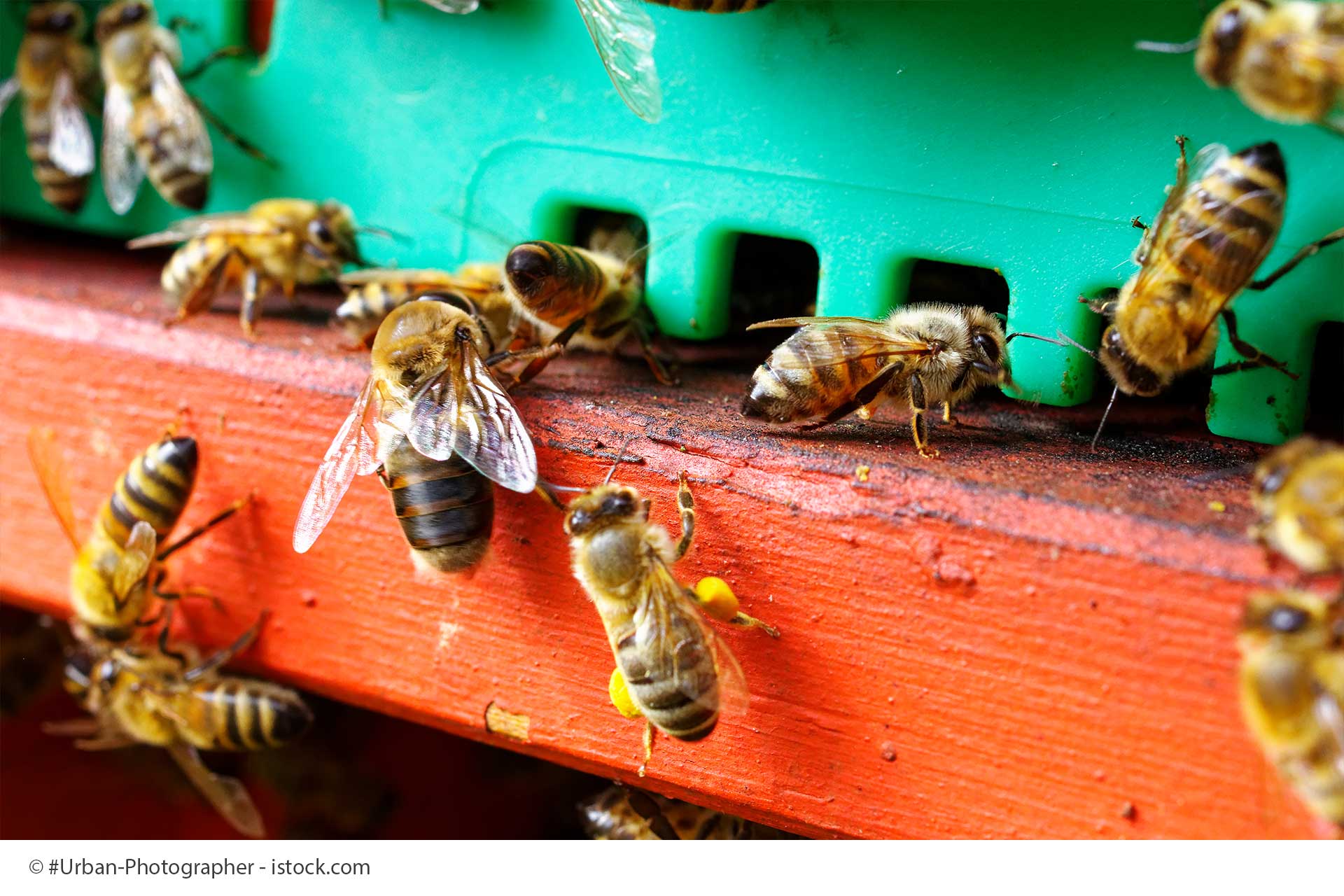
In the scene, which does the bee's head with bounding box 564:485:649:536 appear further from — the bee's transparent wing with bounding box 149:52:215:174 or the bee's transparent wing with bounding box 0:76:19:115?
the bee's transparent wing with bounding box 0:76:19:115

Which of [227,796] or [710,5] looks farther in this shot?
[227,796]

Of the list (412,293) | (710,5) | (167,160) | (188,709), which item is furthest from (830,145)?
(188,709)

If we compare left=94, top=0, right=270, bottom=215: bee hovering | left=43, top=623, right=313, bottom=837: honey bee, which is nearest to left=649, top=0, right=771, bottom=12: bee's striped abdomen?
left=94, top=0, right=270, bottom=215: bee hovering

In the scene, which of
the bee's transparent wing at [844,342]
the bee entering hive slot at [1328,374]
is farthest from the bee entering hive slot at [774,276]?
the bee entering hive slot at [1328,374]

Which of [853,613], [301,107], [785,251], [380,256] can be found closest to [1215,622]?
[853,613]

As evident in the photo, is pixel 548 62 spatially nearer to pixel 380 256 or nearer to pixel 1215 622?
pixel 380 256

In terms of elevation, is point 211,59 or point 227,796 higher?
point 211,59

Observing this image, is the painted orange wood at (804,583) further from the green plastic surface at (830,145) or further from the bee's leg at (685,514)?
the green plastic surface at (830,145)

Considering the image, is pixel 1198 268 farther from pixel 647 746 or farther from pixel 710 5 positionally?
pixel 647 746
